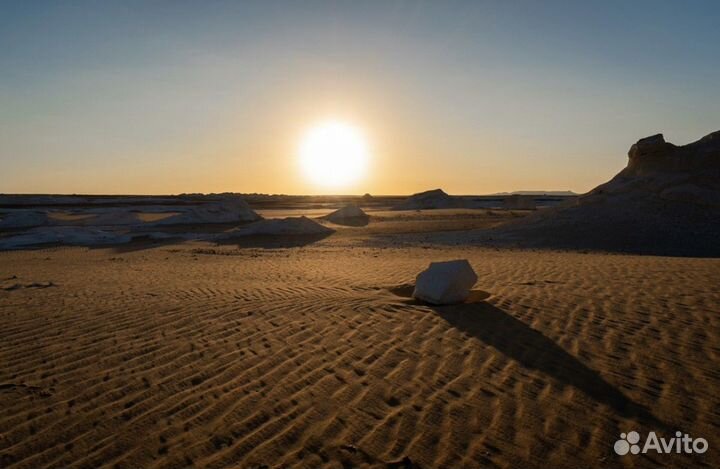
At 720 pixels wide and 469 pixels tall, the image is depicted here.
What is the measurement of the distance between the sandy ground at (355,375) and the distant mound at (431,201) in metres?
47.7

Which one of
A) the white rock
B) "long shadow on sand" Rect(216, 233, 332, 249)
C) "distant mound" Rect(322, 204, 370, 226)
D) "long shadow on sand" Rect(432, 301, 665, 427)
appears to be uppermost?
the white rock

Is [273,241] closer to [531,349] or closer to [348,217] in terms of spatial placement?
[348,217]

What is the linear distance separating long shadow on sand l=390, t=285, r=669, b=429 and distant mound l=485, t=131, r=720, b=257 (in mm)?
13630

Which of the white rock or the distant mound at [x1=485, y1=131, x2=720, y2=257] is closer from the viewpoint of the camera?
the white rock

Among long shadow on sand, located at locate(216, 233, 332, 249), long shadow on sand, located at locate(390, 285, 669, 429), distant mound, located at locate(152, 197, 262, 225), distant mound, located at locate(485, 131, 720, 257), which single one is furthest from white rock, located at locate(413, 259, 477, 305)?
distant mound, located at locate(152, 197, 262, 225)

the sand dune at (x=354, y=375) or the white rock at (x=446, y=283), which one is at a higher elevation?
the white rock at (x=446, y=283)

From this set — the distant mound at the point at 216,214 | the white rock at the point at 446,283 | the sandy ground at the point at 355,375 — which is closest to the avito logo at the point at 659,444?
the sandy ground at the point at 355,375

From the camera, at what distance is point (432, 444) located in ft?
12.4

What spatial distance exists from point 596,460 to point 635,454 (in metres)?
0.36

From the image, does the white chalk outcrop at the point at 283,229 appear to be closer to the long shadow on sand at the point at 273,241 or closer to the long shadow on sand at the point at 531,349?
the long shadow on sand at the point at 273,241

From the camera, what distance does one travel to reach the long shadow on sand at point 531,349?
14.7 feet

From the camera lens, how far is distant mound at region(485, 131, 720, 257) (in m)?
19.3

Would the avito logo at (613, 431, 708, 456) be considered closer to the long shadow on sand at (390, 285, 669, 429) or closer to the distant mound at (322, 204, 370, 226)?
the long shadow on sand at (390, 285, 669, 429)

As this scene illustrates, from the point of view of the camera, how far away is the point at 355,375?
5.09 metres
